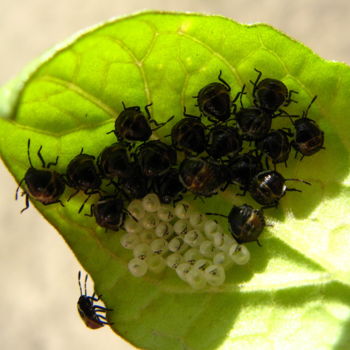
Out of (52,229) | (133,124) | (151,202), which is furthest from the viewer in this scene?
(52,229)

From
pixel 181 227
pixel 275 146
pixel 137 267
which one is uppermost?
pixel 275 146

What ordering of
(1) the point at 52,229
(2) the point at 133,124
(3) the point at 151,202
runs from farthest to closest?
(1) the point at 52,229
(3) the point at 151,202
(2) the point at 133,124

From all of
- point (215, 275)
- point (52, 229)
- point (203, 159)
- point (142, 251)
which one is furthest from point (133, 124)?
point (52, 229)

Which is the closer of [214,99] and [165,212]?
[214,99]

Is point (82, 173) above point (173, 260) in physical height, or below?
above

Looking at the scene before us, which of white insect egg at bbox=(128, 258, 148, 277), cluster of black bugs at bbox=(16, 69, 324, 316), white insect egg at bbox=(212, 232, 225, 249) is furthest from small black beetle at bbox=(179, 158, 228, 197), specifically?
white insect egg at bbox=(128, 258, 148, 277)

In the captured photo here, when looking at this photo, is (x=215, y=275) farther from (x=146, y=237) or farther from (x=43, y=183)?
(x=43, y=183)

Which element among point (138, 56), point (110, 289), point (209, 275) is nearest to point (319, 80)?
point (138, 56)

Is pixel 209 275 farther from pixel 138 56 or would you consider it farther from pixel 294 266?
pixel 138 56
